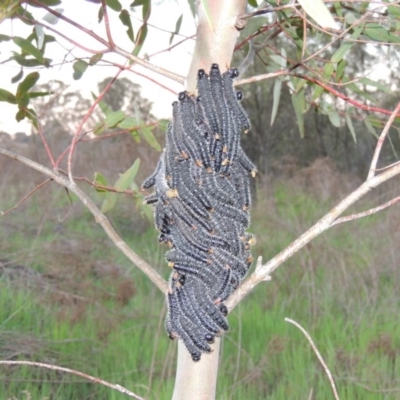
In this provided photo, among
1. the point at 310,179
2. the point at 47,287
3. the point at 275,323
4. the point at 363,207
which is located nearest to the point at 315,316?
the point at 275,323

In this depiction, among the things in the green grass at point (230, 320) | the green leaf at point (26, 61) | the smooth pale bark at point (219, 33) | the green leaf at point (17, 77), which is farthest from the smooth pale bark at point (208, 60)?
the green grass at point (230, 320)

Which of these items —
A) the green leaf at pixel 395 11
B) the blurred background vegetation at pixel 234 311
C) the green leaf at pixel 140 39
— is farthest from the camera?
the blurred background vegetation at pixel 234 311

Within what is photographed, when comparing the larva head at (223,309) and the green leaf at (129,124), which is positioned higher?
the green leaf at (129,124)

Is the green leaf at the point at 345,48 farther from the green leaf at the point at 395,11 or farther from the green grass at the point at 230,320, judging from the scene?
the green grass at the point at 230,320

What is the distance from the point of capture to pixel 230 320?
103 inches

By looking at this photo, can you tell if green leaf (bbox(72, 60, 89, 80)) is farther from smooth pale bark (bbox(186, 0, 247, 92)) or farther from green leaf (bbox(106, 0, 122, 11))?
smooth pale bark (bbox(186, 0, 247, 92))

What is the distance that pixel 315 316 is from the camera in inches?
103

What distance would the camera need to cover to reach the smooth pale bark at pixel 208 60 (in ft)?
1.99

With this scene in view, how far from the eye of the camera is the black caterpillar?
1.92 feet

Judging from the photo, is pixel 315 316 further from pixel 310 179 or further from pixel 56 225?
pixel 310 179

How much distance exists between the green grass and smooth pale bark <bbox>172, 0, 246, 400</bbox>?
0.79m

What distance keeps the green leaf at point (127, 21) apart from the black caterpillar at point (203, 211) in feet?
0.97

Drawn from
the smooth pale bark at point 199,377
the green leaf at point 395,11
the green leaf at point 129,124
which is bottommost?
the smooth pale bark at point 199,377

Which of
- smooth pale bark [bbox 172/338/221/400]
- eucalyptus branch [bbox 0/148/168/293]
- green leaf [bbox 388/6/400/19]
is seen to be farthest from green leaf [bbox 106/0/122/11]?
smooth pale bark [bbox 172/338/221/400]
